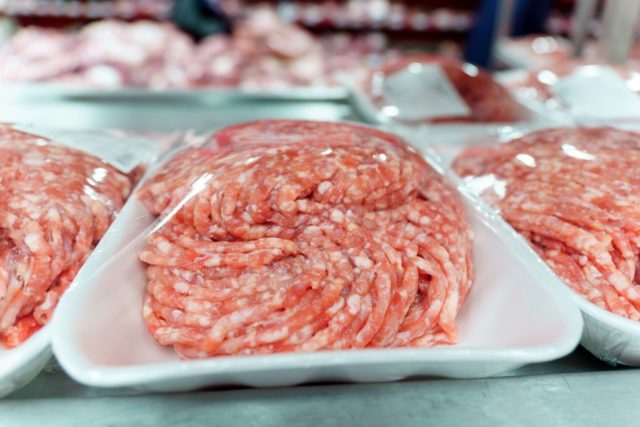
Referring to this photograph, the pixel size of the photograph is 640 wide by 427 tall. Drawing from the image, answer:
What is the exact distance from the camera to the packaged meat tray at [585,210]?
766 mm

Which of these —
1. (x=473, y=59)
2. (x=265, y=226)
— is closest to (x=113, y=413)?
(x=265, y=226)

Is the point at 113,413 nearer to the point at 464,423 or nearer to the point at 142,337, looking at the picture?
the point at 142,337

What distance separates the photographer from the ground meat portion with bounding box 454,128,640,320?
839 millimetres

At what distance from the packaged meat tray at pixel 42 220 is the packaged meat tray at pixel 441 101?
963 mm

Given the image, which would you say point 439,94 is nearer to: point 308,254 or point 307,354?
point 308,254

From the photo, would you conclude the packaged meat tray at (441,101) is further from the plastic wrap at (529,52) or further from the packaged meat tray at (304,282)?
the plastic wrap at (529,52)

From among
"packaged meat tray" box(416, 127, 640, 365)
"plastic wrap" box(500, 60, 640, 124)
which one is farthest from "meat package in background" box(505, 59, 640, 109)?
"packaged meat tray" box(416, 127, 640, 365)

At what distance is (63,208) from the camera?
84 centimetres

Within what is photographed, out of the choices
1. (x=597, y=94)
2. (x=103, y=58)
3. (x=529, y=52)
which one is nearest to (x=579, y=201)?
(x=597, y=94)

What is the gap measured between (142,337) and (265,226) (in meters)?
0.23

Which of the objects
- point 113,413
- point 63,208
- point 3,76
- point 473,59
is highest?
point 63,208

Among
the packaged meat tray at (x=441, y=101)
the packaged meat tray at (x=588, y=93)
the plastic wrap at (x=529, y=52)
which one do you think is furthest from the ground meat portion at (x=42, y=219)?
the plastic wrap at (x=529, y=52)

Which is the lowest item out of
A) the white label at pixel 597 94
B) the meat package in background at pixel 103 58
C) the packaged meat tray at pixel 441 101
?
the meat package in background at pixel 103 58

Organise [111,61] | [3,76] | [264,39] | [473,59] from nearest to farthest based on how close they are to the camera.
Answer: [3,76] < [111,61] < [264,39] < [473,59]
